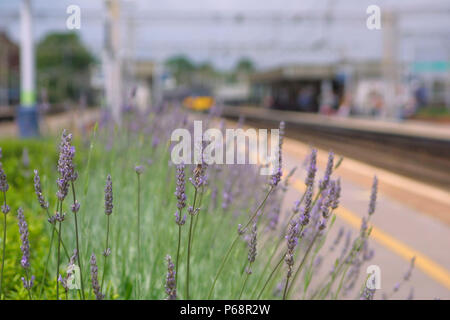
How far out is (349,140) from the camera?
21719 millimetres

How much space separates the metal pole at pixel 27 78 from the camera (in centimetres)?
1523

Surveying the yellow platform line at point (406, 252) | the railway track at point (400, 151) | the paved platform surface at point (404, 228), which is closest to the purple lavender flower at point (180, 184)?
the paved platform surface at point (404, 228)

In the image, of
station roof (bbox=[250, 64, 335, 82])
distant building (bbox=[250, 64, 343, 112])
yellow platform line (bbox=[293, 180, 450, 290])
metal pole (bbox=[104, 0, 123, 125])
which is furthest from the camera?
distant building (bbox=[250, 64, 343, 112])

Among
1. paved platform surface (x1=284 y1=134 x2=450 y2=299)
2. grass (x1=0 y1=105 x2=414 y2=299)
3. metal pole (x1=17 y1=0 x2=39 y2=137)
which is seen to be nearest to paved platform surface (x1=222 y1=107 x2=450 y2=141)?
paved platform surface (x1=284 y1=134 x2=450 y2=299)

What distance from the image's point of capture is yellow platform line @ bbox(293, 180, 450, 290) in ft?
16.3

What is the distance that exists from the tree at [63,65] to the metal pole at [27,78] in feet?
112

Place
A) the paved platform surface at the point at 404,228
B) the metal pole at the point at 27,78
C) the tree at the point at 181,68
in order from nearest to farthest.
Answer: the paved platform surface at the point at 404,228 → the metal pole at the point at 27,78 → the tree at the point at 181,68

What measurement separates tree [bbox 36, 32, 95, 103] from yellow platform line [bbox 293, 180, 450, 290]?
44.1m

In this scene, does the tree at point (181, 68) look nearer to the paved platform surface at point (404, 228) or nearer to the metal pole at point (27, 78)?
the metal pole at point (27, 78)

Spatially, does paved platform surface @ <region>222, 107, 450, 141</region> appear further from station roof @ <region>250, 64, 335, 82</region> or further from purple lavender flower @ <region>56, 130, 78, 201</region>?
station roof @ <region>250, 64, 335, 82</region>

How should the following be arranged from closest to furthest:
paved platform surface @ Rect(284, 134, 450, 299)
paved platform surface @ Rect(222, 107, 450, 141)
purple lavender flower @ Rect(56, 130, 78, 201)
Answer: purple lavender flower @ Rect(56, 130, 78, 201) → paved platform surface @ Rect(284, 134, 450, 299) → paved platform surface @ Rect(222, 107, 450, 141)

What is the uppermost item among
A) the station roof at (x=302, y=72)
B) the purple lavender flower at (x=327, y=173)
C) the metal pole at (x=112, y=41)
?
the station roof at (x=302, y=72)
